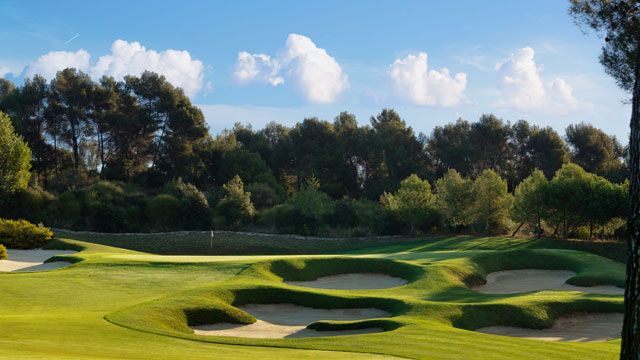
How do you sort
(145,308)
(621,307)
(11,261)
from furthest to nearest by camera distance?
(11,261) < (621,307) < (145,308)

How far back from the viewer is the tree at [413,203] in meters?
41.7

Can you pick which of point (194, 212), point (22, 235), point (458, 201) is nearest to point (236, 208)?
point (194, 212)

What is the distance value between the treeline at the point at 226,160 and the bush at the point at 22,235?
38.2 feet

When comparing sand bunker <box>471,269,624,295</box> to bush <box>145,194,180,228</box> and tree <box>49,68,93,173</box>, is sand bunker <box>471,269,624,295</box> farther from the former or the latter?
tree <box>49,68,93,173</box>

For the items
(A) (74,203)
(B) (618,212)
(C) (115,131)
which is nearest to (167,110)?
(C) (115,131)

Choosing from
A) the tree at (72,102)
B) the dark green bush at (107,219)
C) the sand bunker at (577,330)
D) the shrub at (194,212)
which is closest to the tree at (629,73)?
the sand bunker at (577,330)

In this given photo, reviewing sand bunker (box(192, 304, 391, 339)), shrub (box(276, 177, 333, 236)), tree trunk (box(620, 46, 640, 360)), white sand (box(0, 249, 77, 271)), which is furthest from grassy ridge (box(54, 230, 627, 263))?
tree trunk (box(620, 46, 640, 360))

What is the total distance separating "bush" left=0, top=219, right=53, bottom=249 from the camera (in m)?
30.3

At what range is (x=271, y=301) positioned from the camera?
17.0 m

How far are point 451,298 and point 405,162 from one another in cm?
4660

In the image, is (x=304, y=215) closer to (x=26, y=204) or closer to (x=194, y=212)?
(x=194, y=212)

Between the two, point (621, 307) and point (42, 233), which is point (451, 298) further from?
point (42, 233)

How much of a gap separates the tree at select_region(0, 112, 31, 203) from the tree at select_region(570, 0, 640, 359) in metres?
43.8

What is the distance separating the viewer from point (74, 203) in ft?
144
